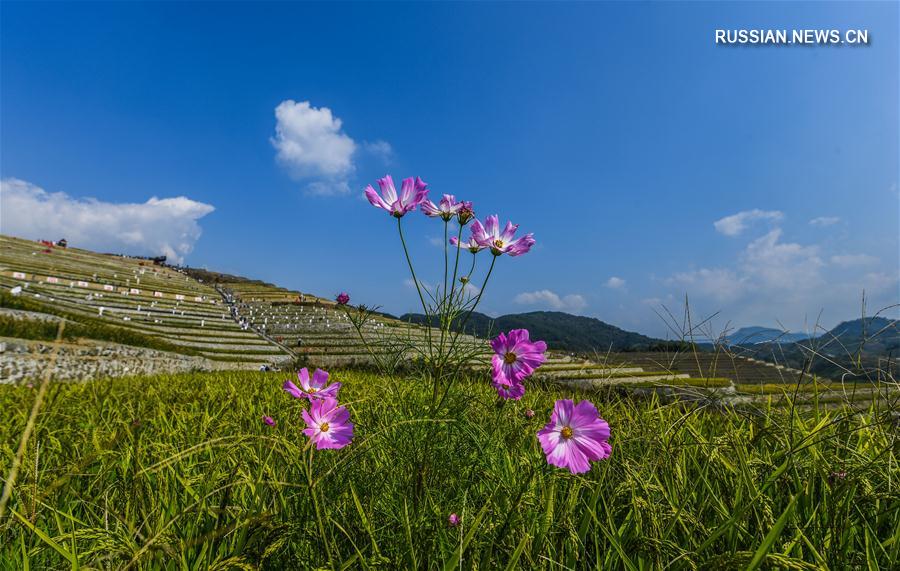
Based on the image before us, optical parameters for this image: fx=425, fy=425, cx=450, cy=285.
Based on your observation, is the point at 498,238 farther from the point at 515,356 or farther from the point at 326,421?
the point at 326,421

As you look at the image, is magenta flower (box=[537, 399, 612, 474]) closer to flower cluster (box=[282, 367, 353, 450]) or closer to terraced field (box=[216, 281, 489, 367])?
flower cluster (box=[282, 367, 353, 450])

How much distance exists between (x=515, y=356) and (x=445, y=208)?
864 millimetres

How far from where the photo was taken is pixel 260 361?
1936 centimetres

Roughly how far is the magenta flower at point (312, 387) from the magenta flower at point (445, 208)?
0.87 m

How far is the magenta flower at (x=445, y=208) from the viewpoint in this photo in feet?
6.55

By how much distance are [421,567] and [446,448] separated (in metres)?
0.62

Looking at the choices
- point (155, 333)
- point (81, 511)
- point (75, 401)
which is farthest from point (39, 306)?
point (81, 511)

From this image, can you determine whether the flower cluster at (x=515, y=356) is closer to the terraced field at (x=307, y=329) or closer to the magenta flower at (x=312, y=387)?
the magenta flower at (x=312, y=387)

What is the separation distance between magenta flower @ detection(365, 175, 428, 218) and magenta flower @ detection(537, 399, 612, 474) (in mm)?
1096

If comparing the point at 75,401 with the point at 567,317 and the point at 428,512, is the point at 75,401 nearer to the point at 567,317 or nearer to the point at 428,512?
the point at 428,512

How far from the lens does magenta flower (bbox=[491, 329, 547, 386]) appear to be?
142 cm

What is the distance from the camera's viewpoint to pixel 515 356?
1454mm

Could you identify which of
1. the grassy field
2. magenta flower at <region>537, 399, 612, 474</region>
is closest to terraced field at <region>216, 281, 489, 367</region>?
the grassy field

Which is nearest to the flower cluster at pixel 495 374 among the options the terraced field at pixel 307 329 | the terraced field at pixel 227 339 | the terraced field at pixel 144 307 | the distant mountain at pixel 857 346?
the terraced field at pixel 227 339
